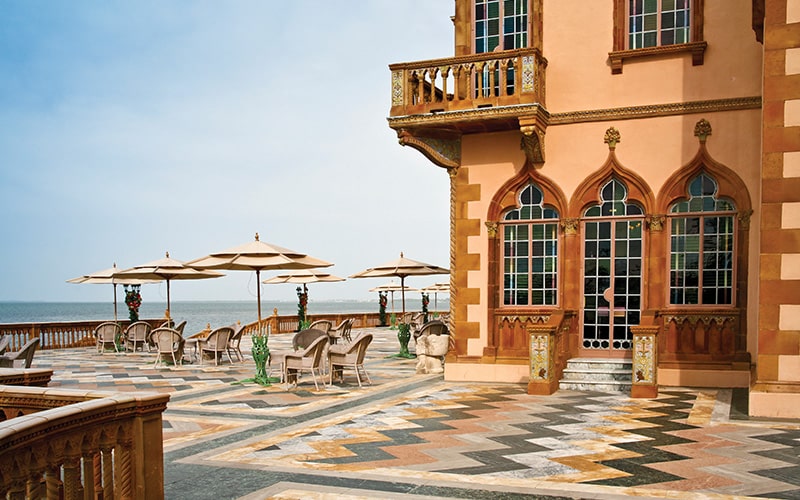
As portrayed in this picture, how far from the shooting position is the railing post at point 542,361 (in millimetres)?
11156

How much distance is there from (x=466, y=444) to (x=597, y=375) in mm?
4876

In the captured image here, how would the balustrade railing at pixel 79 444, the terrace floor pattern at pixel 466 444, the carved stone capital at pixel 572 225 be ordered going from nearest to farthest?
1. the balustrade railing at pixel 79 444
2. the terrace floor pattern at pixel 466 444
3. the carved stone capital at pixel 572 225

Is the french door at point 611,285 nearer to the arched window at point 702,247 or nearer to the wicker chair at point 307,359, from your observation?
the arched window at point 702,247

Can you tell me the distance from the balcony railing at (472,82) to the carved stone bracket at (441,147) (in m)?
0.61

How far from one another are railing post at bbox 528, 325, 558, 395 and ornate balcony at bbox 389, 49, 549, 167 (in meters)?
3.12

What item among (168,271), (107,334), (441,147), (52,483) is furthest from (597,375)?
(107,334)

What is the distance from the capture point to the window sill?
1189 centimetres

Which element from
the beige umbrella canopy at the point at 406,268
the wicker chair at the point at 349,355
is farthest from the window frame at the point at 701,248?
the beige umbrella canopy at the point at 406,268

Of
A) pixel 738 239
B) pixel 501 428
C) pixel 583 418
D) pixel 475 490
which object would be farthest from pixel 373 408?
pixel 738 239

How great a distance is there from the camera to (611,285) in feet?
40.3

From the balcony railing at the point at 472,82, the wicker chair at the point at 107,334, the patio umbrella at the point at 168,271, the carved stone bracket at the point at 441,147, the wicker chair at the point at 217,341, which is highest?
the balcony railing at the point at 472,82

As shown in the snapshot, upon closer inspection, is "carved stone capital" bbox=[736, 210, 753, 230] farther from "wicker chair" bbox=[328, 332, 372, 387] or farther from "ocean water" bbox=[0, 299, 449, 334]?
"ocean water" bbox=[0, 299, 449, 334]

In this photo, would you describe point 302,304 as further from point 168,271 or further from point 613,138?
point 613,138

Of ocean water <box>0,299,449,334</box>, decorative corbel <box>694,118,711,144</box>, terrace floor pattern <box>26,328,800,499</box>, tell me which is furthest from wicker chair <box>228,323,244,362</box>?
ocean water <box>0,299,449,334</box>
